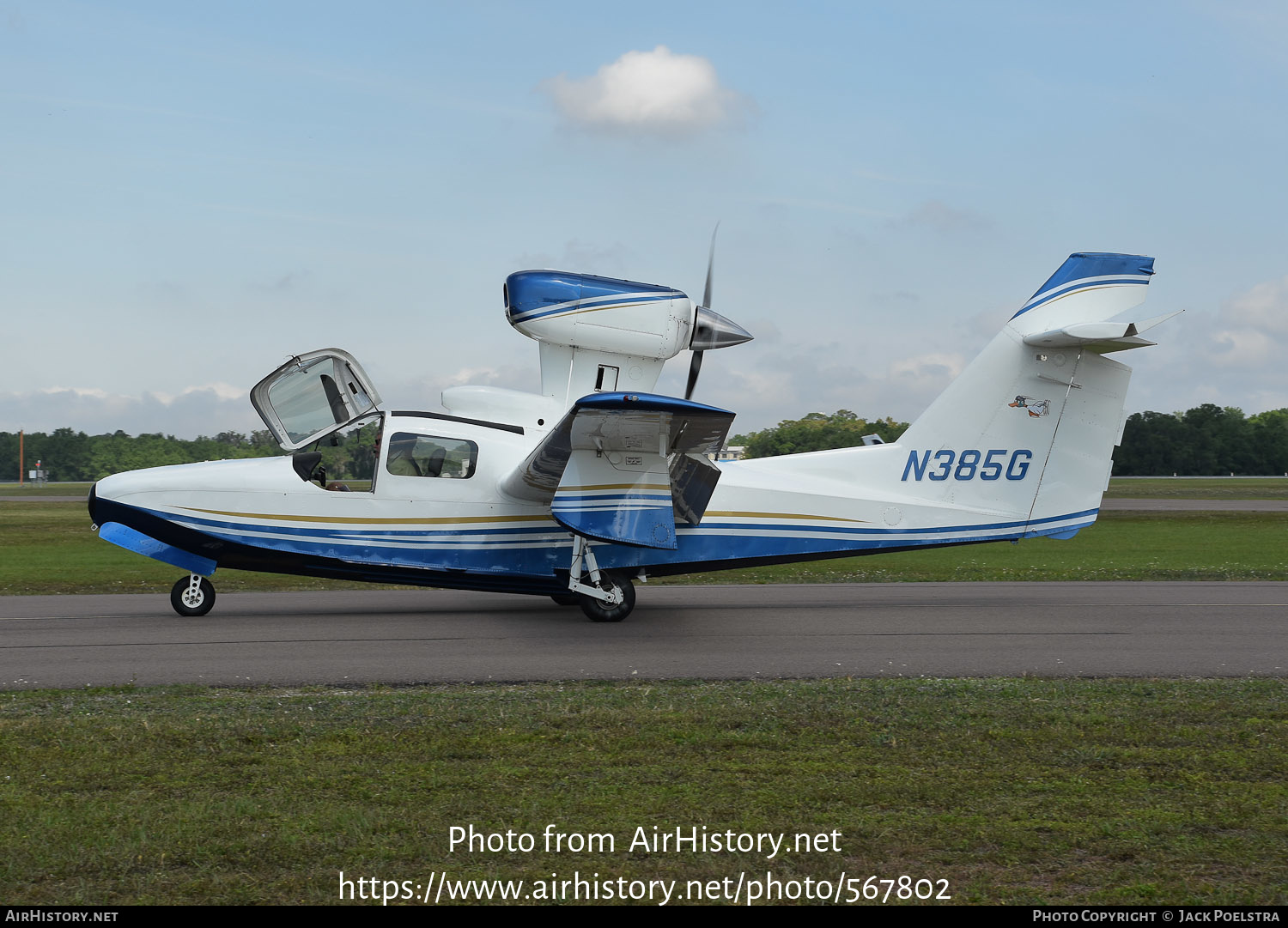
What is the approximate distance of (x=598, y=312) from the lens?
39.2 feet

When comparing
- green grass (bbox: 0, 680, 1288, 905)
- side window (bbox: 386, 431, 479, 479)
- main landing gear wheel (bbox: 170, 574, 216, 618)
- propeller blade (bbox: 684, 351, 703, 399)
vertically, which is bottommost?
main landing gear wheel (bbox: 170, 574, 216, 618)

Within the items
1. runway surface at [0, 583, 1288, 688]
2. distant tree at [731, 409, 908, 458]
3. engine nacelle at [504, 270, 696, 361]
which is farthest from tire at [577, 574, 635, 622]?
distant tree at [731, 409, 908, 458]

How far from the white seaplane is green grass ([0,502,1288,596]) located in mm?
4164

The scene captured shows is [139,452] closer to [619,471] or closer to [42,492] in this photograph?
[42,492]

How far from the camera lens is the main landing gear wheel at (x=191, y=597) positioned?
480 inches

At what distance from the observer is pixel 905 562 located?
70.6 feet

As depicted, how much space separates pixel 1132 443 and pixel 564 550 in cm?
10301

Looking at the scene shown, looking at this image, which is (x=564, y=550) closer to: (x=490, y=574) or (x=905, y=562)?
(x=490, y=574)

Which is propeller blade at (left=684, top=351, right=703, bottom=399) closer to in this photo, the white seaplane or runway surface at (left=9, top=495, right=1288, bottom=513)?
the white seaplane

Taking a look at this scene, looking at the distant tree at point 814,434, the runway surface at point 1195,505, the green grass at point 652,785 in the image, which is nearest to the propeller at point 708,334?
the green grass at point 652,785

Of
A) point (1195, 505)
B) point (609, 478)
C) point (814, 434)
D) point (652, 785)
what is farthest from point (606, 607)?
point (1195, 505)

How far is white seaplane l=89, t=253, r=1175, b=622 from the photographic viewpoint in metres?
12.0

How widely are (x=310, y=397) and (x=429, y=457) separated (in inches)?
70.0
